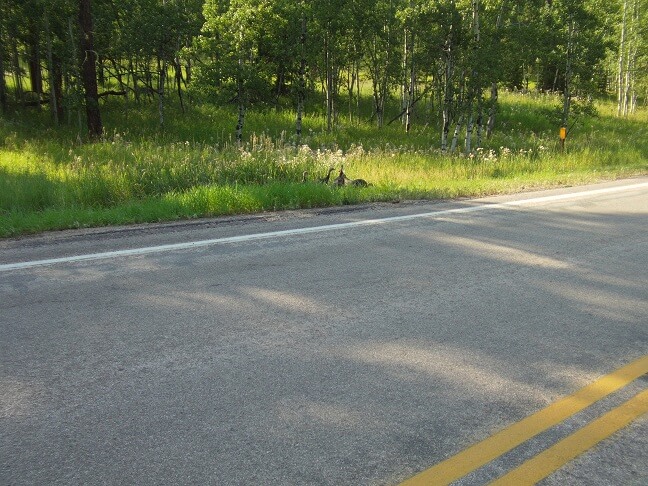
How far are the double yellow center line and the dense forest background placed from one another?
18.2 metres

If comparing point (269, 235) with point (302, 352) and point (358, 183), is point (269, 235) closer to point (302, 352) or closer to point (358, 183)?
Result: point (302, 352)

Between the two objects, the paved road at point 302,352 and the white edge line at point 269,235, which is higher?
the white edge line at point 269,235

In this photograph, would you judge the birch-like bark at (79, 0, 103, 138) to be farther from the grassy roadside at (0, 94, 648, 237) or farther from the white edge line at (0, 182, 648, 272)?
the white edge line at (0, 182, 648, 272)

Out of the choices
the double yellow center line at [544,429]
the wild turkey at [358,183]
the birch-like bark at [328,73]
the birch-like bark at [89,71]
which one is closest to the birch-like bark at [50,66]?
the birch-like bark at [89,71]

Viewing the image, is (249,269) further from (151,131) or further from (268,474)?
(151,131)

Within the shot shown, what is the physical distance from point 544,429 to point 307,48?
23204mm

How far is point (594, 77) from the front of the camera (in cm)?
2262

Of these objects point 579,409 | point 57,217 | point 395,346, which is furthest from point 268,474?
point 57,217

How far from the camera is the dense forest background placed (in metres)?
21.0

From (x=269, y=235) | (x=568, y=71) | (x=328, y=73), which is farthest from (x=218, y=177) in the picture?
(x=328, y=73)

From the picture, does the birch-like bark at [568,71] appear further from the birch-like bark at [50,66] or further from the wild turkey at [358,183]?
the birch-like bark at [50,66]

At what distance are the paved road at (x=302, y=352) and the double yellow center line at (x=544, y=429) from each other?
0.16 feet

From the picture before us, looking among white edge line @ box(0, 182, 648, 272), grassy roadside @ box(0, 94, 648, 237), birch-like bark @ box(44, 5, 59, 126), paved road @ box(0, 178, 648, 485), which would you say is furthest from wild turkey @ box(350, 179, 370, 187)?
birch-like bark @ box(44, 5, 59, 126)

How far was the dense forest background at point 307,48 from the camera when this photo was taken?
2097 centimetres
